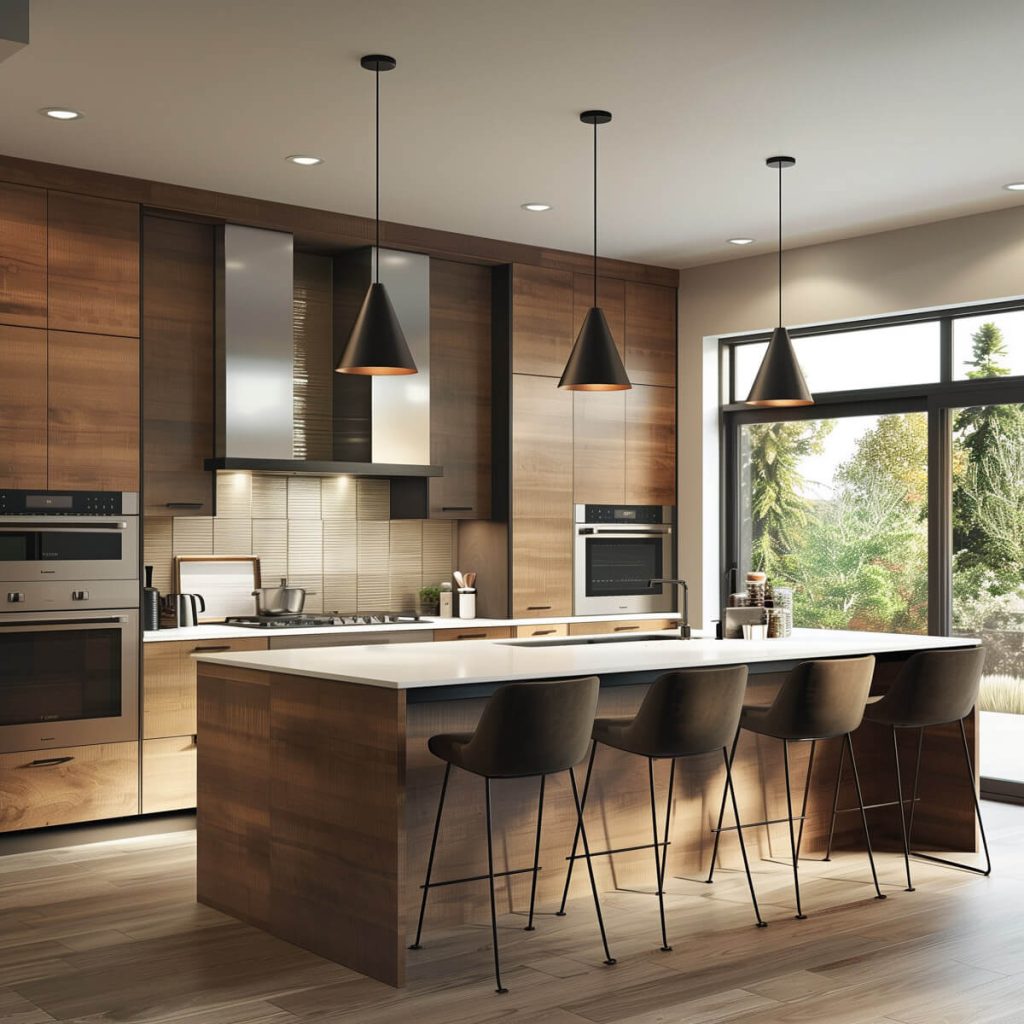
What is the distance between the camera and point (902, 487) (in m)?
7.06

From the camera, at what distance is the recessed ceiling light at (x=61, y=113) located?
4.91m

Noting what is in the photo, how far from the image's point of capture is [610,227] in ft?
22.5

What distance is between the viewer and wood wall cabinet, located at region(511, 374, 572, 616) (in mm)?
7270

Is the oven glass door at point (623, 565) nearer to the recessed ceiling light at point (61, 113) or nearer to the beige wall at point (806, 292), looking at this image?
the beige wall at point (806, 292)

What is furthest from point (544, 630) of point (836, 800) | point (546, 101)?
point (546, 101)

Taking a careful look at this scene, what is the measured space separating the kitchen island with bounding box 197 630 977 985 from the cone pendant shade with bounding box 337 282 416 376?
1.00m

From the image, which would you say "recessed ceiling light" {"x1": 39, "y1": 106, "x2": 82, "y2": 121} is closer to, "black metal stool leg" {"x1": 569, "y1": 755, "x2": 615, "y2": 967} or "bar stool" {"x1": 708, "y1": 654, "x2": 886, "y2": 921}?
"black metal stool leg" {"x1": 569, "y1": 755, "x2": 615, "y2": 967}

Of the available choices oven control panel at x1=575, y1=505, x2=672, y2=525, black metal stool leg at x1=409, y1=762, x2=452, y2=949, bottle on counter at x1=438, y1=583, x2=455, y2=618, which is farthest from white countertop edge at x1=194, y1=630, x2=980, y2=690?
oven control panel at x1=575, y1=505, x2=672, y2=525

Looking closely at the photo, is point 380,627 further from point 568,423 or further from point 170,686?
point 568,423

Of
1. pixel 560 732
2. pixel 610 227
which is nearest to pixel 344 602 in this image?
pixel 610 227

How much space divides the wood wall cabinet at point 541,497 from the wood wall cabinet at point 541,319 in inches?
4.0

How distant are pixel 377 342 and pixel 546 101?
114 centimetres

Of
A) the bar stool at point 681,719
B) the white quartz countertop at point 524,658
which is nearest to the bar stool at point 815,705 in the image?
the white quartz countertop at point 524,658

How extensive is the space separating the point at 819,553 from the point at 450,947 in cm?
406
